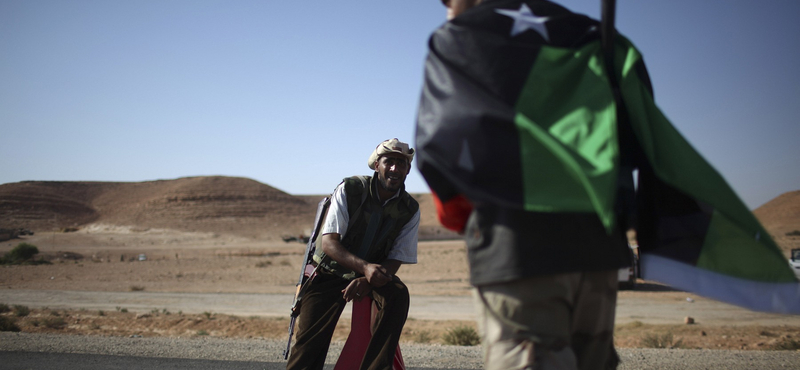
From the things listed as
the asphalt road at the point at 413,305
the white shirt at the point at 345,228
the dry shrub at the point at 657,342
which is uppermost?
the white shirt at the point at 345,228

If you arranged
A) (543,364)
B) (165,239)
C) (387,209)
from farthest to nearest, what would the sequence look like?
(165,239), (387,209), (543,364)

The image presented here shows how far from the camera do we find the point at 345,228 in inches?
143

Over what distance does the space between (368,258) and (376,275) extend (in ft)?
1.04

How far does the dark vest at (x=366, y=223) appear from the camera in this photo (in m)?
3.71

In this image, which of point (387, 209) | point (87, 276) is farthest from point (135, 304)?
point (387, 209)

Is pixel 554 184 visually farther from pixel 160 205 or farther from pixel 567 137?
pixel 160 205

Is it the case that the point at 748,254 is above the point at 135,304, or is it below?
above

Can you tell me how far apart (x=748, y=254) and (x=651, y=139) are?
17.7 inches

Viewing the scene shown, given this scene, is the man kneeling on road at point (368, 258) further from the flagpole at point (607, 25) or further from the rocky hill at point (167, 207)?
the rocky hill at point (167, 207)

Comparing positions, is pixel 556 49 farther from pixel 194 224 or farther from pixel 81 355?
pixel 194 224

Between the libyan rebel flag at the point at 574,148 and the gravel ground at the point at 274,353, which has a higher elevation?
the libyan rebel flag at the point at 574,148

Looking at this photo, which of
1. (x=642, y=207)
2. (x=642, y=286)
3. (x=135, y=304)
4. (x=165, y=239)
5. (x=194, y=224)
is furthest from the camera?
(x=194, y=224)

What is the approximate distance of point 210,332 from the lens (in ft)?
39.0

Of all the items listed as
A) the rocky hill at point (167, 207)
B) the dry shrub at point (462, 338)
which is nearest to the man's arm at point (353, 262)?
the dry shrub at point (462, 338)
